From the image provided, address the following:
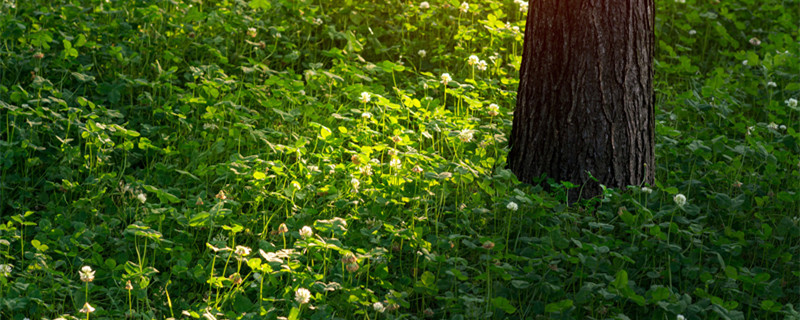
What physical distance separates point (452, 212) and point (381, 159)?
2.74 ft

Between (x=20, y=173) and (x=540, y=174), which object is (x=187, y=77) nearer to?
(x=20, y=173)

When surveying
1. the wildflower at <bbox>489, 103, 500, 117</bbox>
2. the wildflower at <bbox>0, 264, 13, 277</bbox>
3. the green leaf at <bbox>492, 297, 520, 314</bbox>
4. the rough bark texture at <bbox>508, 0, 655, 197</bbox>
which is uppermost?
the rough bark texture at <bbox>508, 0, 655, 197</bbox>

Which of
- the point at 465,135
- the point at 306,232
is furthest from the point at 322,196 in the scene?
the point at 465,135

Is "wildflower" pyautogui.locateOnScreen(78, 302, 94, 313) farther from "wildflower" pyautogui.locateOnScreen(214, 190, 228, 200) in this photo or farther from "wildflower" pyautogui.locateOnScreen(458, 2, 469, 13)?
"wildflower" pyautogui.locateOnScreen(458, 2, 469, 13)

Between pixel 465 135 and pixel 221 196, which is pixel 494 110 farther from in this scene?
pixel 221 196

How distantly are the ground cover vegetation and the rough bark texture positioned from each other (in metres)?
0.21

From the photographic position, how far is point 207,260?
3459mm

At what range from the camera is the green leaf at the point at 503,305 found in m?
2.92

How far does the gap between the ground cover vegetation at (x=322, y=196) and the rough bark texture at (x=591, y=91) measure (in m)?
0.21

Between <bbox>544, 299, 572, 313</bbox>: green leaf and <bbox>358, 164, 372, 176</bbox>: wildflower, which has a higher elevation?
<bbox>358, 164, 372, 176</bbox>: wildflower

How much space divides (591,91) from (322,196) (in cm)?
152

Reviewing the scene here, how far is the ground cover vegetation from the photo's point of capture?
3.11 meters

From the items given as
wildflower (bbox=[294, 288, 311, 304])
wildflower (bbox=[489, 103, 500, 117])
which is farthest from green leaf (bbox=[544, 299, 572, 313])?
wildflower (bbox=[489, 103, 500, 117])

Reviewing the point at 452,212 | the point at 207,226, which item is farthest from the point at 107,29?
the point at 452,212
